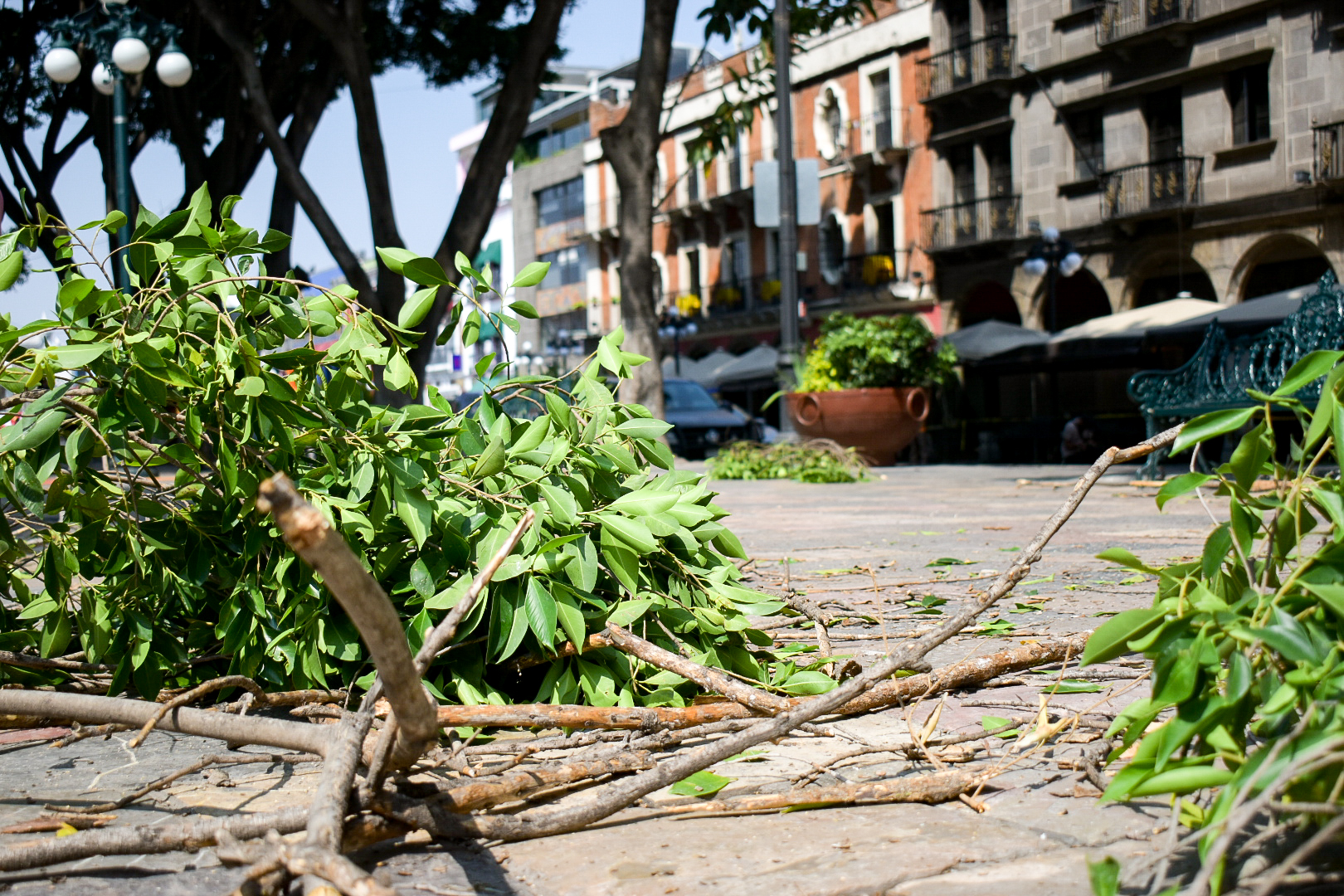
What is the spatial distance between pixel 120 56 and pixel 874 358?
7.82 m

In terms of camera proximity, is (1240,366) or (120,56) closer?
(1240,366)

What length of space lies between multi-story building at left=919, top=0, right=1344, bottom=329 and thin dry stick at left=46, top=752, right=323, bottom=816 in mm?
21038

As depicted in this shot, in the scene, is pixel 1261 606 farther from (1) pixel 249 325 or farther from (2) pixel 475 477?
(1) pixel 249 325

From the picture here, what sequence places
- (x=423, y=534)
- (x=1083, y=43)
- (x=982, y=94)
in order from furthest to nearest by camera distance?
1. (x=982, y=94)
2. (x=1083, y=43)
3. (x=423, y=534)

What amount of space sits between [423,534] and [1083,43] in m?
24.9

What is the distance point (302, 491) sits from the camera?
7.82 feet

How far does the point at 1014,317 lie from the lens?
28625 millimetres

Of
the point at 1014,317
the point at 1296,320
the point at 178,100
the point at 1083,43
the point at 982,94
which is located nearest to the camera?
the point at 1296,320

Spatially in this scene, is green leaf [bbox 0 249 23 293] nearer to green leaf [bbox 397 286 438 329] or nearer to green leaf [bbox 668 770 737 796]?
green leaf [bbox 397 286 438 329]

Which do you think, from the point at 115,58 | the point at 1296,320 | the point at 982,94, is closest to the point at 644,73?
the point at 115,58

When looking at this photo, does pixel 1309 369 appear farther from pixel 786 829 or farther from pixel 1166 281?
pixel 1166 281

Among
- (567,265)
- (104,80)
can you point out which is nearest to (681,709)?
(104,80)

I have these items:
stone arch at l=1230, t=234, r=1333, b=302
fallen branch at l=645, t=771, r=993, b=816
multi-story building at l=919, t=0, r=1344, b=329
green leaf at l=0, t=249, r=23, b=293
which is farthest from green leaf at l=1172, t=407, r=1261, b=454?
stone arch at l=1230, t=234, r=1333, b=302

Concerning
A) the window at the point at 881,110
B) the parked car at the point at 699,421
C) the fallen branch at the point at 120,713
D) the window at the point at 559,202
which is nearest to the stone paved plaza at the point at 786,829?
the fallen branch at the point at 120,713
